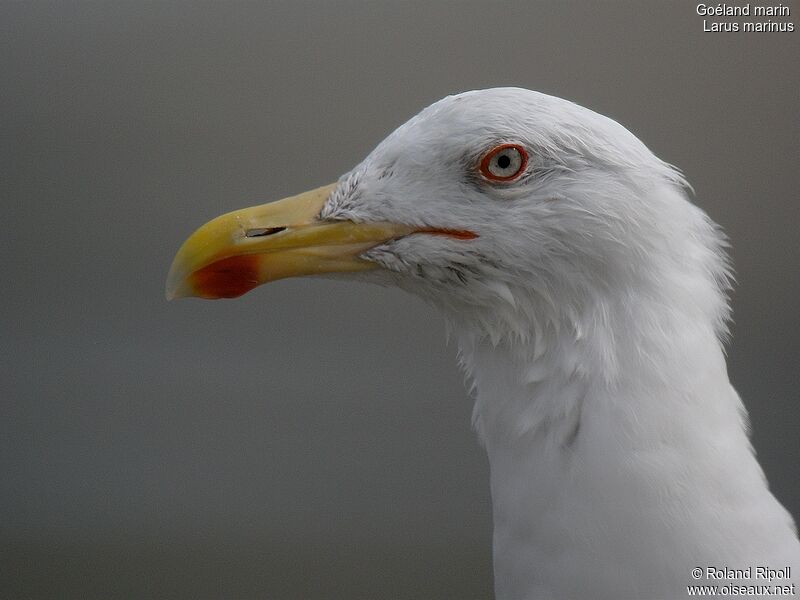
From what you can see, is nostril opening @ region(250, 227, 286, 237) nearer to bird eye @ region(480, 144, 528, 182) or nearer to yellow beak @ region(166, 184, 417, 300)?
yellow beak @ region(166, 184, 417, 300)

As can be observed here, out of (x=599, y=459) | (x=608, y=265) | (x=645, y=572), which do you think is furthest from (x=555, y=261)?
(x=645, y=572)

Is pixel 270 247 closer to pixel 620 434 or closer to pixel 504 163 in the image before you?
pixel 504 163

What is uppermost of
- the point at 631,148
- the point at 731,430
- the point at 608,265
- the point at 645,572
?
the point at 631,148

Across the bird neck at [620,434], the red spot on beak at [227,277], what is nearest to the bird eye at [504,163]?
the bird neck at [620,434]

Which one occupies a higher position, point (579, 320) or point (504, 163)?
point (504, 163)

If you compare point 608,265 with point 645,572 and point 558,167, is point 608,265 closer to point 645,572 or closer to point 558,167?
point 558,167

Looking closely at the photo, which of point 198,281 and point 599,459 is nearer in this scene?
point 599,459

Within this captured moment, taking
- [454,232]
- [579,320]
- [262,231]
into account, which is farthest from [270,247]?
[579,320]
